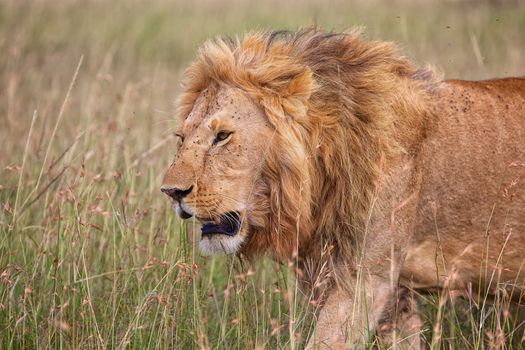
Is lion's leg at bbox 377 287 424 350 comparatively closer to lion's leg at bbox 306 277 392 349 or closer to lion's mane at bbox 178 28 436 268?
lion's leg at bbox 306 277 392 349

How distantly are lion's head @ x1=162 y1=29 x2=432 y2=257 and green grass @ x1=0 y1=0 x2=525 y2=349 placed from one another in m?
0.26

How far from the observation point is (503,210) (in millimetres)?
3633

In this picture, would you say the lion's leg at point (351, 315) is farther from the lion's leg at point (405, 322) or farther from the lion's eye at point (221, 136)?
the lion's eye at point (221, 136)

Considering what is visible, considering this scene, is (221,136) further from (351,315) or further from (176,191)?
(351,315)

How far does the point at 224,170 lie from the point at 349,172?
1.62ft

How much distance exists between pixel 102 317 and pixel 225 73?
49.2 inches

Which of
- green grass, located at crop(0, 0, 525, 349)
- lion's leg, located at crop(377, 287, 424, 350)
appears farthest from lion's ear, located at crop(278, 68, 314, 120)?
lion's leg, located at crop(377, 287, 424, 350)

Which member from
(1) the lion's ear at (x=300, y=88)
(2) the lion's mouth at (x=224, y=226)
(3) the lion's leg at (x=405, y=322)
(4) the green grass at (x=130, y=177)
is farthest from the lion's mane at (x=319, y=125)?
(3) the lion's leg at (x=405, y=322)

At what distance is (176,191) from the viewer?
3.34 metres

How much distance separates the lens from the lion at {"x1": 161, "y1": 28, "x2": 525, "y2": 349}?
3.46 meters

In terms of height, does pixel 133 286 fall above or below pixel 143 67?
below

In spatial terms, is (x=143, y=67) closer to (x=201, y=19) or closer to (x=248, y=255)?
(x=201, y=19)

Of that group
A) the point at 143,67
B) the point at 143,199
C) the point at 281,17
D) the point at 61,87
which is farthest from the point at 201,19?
the point at 143,199

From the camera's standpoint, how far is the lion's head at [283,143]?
11.3 ft
